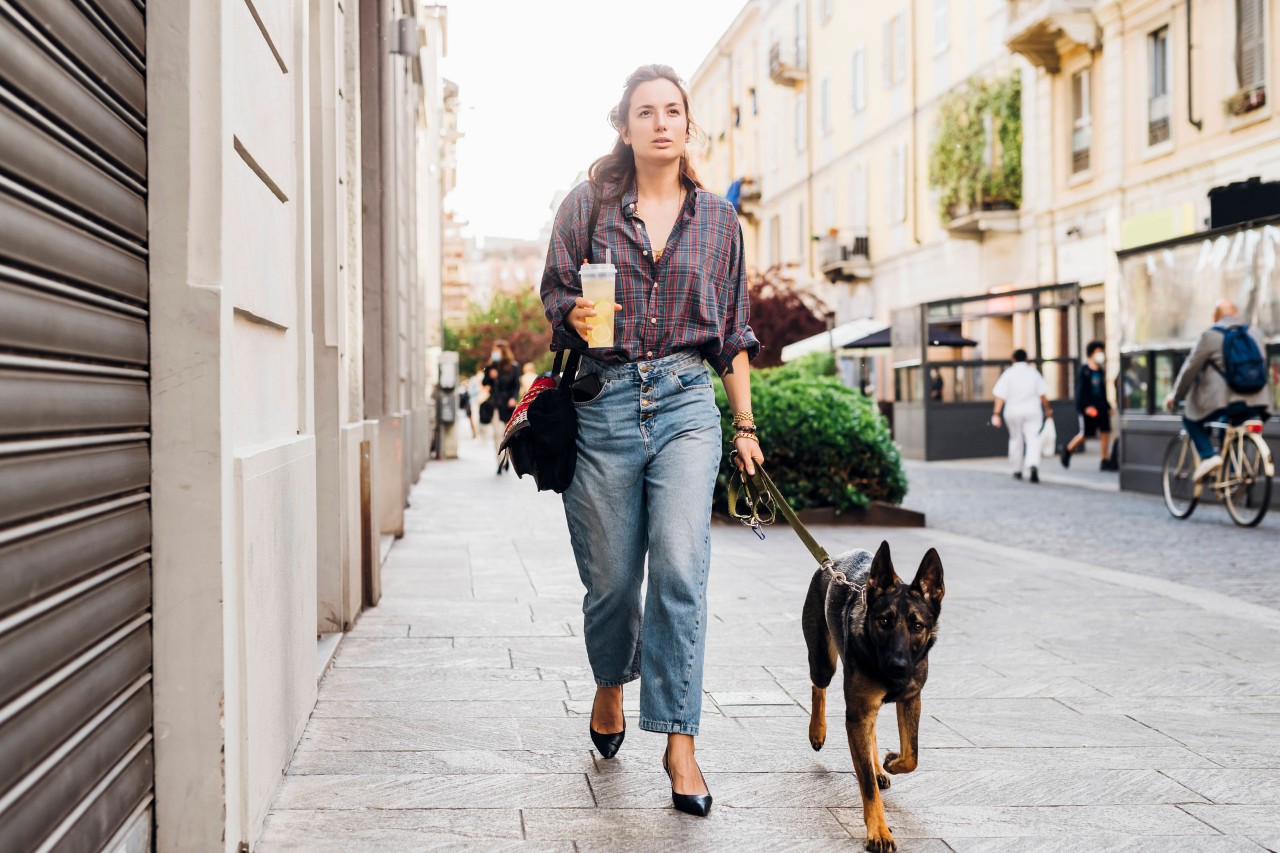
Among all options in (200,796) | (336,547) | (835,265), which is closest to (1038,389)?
(336,547)

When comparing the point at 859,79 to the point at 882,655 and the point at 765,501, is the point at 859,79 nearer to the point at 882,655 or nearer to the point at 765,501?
the point at 765,501

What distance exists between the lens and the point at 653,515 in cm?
430

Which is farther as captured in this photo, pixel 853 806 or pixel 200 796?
pixel 853 806

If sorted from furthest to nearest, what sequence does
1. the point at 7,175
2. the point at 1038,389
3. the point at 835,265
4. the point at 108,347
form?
the point at 835,265, the point at 1038,389, the point at 108,347, the point at 7,175

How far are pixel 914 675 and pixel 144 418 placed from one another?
6.56 ft

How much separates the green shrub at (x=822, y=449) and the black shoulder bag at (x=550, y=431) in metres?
8.46

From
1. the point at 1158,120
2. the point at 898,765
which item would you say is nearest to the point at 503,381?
the point at 1158,120

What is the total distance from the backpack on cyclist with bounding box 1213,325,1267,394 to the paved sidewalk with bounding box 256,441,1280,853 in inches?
194

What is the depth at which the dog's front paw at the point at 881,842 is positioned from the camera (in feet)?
12.1

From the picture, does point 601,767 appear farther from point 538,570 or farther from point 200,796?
point 538,570

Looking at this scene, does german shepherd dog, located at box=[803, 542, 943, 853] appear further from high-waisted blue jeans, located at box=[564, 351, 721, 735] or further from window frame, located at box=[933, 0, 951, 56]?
window frame, located at box=[933, 0, 951, 56]

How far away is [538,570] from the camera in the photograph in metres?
9.59

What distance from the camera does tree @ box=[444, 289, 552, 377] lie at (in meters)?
77.1

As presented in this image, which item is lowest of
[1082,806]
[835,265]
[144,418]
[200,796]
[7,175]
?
[1082,806]
